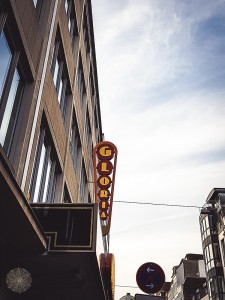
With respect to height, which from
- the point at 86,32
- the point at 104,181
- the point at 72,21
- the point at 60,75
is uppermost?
the point at 86,32

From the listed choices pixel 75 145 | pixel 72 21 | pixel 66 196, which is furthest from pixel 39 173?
pixel 72 21

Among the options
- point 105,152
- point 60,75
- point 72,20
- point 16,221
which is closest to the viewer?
point 16,221

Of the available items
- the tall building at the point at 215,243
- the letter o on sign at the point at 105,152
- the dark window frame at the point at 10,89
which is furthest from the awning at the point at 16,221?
the tall building at the point at 215,243

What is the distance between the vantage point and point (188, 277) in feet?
186

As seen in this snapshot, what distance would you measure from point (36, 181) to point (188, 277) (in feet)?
176

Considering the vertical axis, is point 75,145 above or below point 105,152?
above

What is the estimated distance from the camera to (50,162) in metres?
11.4

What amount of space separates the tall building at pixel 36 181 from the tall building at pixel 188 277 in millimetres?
48521

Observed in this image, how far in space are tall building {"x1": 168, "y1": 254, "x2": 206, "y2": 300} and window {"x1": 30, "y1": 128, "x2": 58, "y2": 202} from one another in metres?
47.5

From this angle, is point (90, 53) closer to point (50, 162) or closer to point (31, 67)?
point (50, 162)

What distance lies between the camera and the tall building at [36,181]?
5.89 m

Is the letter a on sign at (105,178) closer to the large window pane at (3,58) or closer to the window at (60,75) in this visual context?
the window at (60,75)

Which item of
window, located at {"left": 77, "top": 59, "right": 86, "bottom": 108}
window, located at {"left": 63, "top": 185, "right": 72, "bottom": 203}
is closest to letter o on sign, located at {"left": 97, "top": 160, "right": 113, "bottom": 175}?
window, located at {"left": 63, "top": 185, "right": 72, "bottom": 203}

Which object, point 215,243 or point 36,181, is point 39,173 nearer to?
point 36,181
